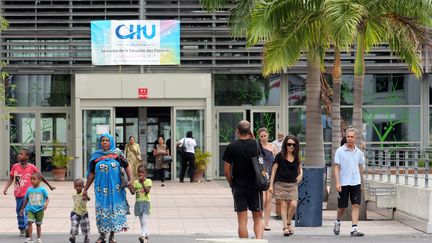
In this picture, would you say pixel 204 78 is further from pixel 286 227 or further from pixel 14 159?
pixel 286 227

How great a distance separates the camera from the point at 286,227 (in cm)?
1354

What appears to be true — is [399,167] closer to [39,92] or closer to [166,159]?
[166,159]

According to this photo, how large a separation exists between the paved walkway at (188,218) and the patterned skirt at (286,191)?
74cm

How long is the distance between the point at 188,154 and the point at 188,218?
1042 cm

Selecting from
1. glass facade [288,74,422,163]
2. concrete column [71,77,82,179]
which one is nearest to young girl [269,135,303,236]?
concrete column [71,77,82,179]

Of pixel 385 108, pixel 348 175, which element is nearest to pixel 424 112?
pixel 385 108

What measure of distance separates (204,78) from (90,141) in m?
4.33

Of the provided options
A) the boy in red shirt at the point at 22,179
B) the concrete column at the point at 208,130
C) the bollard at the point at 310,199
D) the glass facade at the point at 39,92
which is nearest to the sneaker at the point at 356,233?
the bollard at the point at 310,199

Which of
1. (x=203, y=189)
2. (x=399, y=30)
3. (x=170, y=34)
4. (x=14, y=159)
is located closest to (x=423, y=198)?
(x=399, y=30)

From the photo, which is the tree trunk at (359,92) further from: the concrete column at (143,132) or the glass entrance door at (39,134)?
the glass entrance door at (39,134)

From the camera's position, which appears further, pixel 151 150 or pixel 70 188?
pixel 151 150

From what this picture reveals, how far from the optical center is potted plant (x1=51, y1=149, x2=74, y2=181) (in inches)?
1087

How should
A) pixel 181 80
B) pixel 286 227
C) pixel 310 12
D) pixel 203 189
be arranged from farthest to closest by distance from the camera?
pixel 181 80 → pixel 203 189 → pixel 310 12 → pixel 286 227

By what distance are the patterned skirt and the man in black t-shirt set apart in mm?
2382
